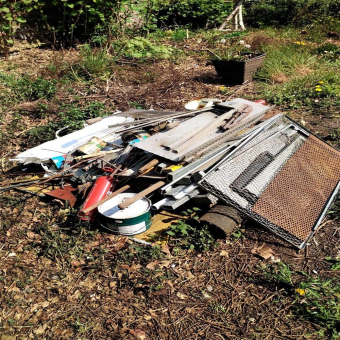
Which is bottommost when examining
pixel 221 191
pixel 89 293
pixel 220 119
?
pixel 89 293

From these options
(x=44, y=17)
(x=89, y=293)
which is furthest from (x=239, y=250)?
(x=44, y=17)

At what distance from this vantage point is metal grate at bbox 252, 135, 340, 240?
152 inches

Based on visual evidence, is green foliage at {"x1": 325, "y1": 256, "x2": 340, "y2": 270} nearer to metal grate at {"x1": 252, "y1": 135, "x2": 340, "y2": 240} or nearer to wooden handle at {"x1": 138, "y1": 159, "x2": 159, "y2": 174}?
metal grate at {"x1": 252, "y1": 135, "x2": 340, "y2": 240}

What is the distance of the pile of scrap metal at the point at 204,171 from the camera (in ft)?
12.9

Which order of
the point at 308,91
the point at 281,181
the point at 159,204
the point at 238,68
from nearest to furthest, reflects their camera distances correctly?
the point at 159,204 < the point at 281,181 < the point at 308,91 < the point at 238,68

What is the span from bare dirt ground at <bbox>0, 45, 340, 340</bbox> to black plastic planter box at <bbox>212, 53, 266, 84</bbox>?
442cm

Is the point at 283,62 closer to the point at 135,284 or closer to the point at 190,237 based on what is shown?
the point at 190,237

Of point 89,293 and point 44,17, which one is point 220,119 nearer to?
point 89,293

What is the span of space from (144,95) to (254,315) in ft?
17.4

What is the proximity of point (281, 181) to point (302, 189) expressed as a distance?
25cm

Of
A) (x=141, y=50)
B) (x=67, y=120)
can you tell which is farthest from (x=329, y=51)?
(x=67, y=120)

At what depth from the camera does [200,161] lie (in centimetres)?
425

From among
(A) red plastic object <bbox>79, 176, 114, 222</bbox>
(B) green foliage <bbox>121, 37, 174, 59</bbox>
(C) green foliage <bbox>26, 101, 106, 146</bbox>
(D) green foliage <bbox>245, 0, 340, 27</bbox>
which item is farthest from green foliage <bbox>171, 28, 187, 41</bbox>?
A: (A) red plastic object <bbox>79, 176, 114, 222</bbox>

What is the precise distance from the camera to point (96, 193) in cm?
425
